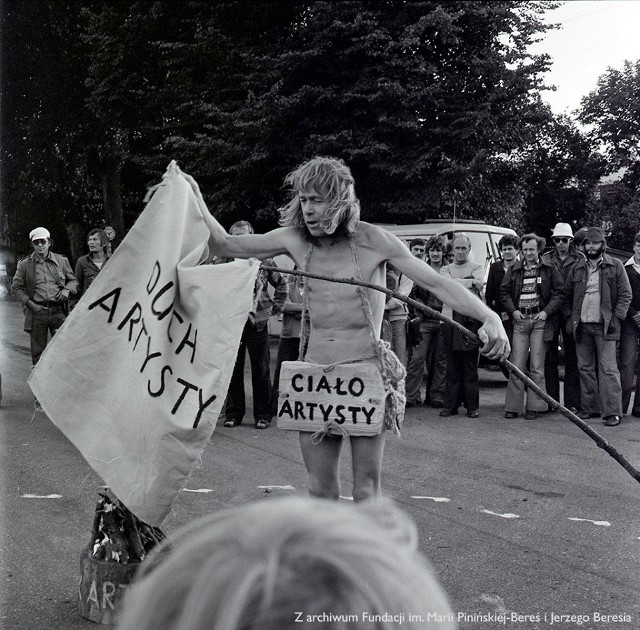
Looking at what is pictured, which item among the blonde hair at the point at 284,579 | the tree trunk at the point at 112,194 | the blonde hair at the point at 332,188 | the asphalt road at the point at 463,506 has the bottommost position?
the asphalt road at the point at 463,506

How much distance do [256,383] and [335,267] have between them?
491cm

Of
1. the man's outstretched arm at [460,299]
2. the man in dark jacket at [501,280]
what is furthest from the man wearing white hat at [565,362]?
the man's outstretched arm at [460,299]

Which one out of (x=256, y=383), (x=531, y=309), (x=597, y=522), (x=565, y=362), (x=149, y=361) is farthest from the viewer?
(x=565, y=362)

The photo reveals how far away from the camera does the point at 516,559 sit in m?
4.62

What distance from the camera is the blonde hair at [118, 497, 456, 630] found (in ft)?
2.64

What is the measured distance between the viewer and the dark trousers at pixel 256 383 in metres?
8.67

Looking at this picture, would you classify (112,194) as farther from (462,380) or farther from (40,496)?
(40,496)

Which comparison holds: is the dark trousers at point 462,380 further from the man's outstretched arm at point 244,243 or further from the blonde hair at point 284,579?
the blonde hair at point 284,579

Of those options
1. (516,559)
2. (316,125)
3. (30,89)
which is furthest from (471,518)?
(30,89)

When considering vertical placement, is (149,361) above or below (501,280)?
below

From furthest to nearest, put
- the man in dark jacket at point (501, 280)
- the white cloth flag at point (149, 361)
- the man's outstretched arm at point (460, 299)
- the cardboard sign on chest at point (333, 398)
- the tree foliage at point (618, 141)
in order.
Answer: the tree foliage at point (618, 141), the man in dark jacket at point (501, 280), the cardboard sign on chest at point (333, 398), the man's outstretched arm at point (460, 299), the white cloth flag at point (149, 361)

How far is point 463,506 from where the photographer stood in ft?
18.6

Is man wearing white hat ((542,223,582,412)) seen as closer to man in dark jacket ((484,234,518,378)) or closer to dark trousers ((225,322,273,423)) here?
man in dark jacket ((484,234,518,378))

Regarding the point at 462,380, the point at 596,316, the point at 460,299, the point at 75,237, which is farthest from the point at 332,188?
the point at 75,237
